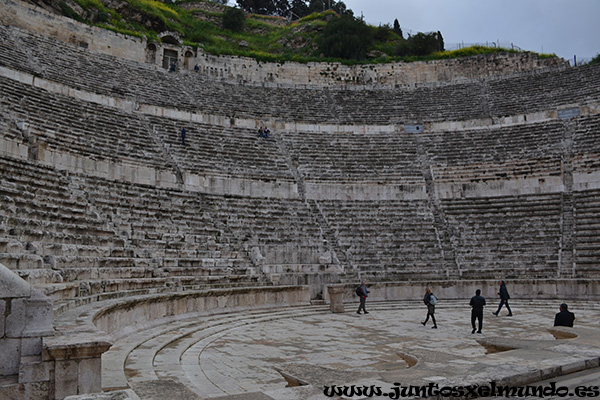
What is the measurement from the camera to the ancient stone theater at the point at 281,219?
578cm

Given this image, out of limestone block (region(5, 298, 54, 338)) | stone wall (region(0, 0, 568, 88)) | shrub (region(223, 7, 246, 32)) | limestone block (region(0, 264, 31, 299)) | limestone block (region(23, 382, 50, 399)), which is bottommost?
limestone block (region(23, 382, 50, 399))

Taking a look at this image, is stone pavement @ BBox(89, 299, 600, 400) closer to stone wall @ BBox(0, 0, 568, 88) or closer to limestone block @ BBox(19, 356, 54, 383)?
limestone block @ BBox(19, 356, 54, 383)

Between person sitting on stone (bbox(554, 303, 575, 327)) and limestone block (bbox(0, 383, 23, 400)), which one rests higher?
limestone block (bbox(0, 383, 23, 400))

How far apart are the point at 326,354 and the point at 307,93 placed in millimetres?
24629

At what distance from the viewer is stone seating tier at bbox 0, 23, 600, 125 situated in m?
22.6

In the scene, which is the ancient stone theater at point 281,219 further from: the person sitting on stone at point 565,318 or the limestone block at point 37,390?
the person sitting on stone at point 565,318

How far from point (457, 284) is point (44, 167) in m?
14.1

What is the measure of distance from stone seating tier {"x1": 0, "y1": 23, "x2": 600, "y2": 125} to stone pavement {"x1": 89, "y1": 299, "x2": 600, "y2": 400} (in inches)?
628

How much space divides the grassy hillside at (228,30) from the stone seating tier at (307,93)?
404 cm

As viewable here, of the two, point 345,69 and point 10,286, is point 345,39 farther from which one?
point 10,286

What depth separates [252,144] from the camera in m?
23.1

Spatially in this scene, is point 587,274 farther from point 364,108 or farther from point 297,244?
point 364,108

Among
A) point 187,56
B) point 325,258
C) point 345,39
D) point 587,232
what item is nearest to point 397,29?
point 345,39

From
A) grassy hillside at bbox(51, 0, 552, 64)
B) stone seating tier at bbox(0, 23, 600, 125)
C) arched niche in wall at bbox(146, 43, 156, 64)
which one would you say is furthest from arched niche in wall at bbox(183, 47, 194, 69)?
arched niche in wall at bbox(146, 43, 156, 64)
